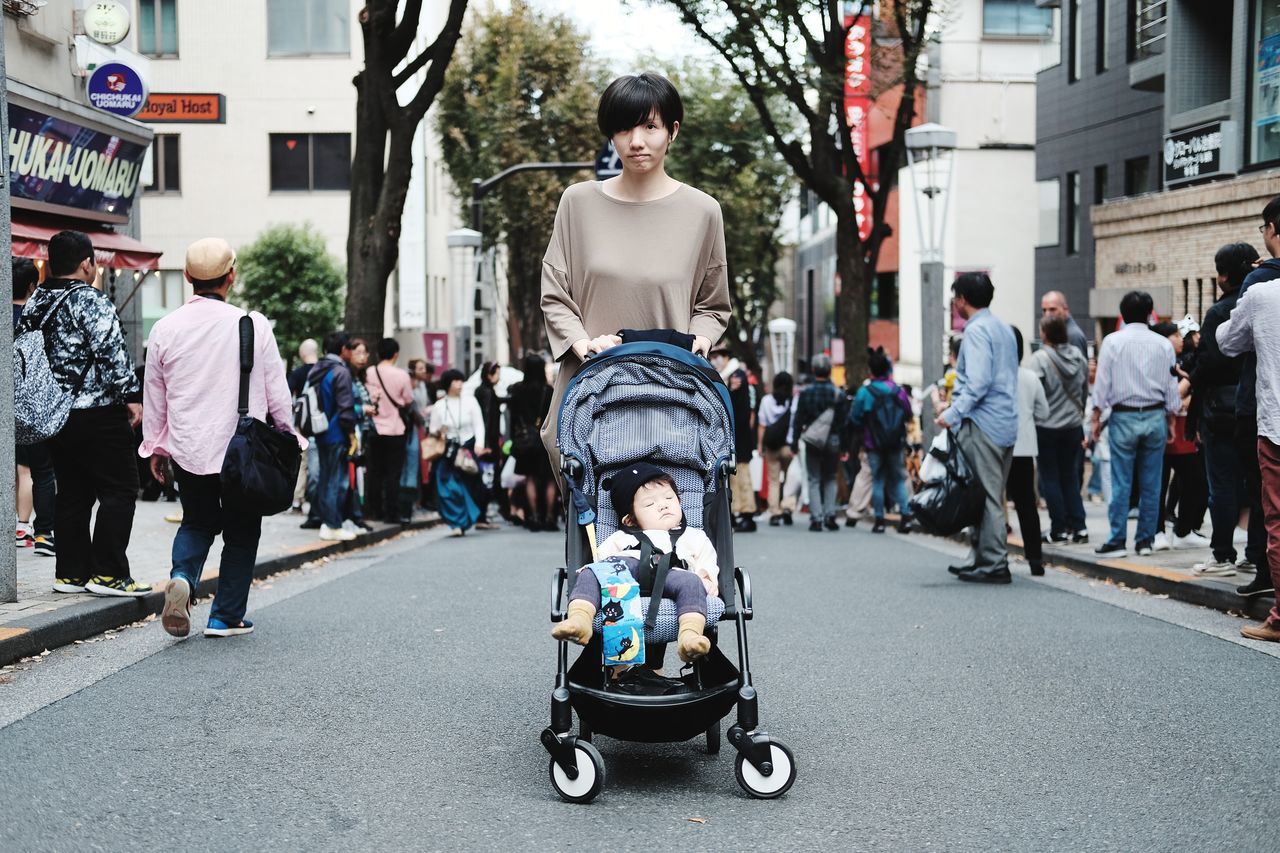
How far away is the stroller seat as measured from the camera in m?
5.01

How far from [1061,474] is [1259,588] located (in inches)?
184

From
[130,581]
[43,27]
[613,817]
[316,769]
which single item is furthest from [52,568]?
[43,27]

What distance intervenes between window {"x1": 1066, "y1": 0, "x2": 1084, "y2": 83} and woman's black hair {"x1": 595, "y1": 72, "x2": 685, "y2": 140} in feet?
94.6

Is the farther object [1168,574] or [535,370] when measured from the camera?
[535,370]

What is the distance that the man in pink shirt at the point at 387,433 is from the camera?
16656 millimetres

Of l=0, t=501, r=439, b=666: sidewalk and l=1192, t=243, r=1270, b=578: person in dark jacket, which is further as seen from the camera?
l=1192, t=243, r=1270, b=578: person in dark jacket

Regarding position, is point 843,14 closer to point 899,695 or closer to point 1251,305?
point 1251,305

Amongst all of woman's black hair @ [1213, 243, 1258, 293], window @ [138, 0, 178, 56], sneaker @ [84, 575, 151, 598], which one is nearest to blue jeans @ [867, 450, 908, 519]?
woman's black hair @ [1213, 243, 1258, 293]

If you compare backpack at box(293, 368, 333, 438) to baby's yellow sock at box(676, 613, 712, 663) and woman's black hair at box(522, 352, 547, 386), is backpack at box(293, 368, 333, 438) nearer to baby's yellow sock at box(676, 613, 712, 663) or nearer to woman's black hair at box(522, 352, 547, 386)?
woman's black hair at box(522, 352, 547, 386)

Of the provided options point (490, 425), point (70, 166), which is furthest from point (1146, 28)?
point (70, 166)

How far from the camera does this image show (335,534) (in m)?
14.8

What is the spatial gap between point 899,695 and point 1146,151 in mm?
25131

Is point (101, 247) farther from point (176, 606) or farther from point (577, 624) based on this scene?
point (577, 624)

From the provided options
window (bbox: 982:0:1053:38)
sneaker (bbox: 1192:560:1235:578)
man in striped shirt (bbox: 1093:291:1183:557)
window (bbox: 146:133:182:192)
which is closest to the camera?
sneaker (bbox: 1192:560:1235:578)
